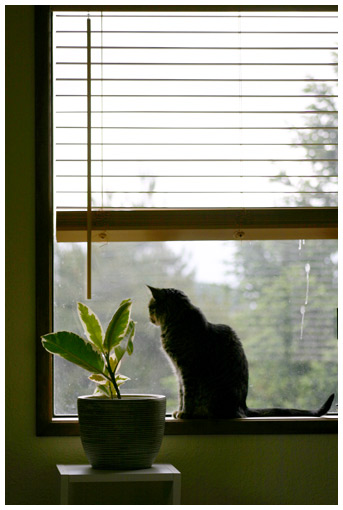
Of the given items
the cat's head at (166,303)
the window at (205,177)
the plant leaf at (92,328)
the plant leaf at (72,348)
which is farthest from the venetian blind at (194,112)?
the plant leaf at (72,348)

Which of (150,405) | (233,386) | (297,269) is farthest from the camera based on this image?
(297,269)

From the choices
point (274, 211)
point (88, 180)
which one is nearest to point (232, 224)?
point (274, 211)

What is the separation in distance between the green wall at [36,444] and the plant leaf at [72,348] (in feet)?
A: 1.05

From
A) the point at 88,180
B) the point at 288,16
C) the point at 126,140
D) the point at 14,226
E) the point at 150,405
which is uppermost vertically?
the point at 288,16

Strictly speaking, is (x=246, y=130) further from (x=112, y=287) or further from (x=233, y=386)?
(x=233, y=386)

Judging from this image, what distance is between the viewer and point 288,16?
231 cm

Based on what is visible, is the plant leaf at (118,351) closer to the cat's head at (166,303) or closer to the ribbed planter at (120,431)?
the ribbed planter at (120,431)

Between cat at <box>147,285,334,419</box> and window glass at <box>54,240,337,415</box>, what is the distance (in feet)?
0.31

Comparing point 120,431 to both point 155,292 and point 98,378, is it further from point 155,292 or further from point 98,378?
point 155,292

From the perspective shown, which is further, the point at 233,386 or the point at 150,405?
the point at 233,386

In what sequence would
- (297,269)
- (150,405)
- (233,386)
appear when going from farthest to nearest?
(297,269), (233,386), (150,405)

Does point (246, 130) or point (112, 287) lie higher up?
point (246, 130)

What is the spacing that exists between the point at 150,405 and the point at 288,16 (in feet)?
4.54

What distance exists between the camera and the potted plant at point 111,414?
1801 mm
